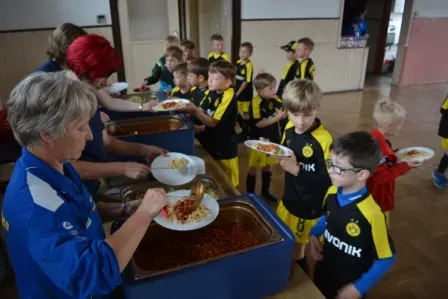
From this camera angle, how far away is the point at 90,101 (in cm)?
81

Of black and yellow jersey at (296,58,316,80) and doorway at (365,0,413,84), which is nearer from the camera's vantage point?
black and yellow jersey at (296,58,316,80)

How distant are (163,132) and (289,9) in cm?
469

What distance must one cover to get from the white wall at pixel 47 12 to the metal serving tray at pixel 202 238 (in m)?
4.45

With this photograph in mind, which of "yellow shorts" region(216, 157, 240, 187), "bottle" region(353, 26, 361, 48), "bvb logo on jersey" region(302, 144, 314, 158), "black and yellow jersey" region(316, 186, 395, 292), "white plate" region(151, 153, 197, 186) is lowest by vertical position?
"yellow shorts" region(216, 157, 240, 187)

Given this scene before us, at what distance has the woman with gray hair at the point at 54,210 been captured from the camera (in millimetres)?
692

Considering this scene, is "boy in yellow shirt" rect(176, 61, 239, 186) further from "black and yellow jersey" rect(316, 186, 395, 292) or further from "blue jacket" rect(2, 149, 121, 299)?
"blue jacket" rect(2, 149, 121, 299)

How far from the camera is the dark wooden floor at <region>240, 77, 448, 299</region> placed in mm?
2123

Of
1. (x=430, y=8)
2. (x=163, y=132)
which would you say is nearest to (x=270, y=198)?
(x=163, y=132)

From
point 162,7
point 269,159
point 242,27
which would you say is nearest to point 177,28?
point 162,7

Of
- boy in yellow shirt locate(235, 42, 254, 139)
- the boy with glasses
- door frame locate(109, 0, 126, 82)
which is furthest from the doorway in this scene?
the boy with glasses

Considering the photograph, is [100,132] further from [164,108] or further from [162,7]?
[162,7]

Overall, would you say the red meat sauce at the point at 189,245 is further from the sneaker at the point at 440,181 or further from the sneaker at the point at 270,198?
the sneaker at the point at 440,181

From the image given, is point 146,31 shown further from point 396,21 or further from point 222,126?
point 396,21

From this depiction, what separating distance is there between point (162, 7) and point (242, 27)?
1439mm
